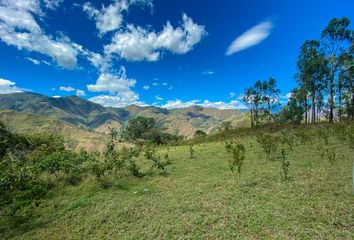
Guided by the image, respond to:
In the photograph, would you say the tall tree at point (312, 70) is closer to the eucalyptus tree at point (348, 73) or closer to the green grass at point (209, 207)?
the eucalyptus tree at point (348, 73)

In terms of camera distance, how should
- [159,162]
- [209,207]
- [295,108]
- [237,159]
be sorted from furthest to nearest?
[295,108]
[159,162]
[237,159]
[209,207]

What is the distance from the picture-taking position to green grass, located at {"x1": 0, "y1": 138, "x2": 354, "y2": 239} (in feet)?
18.8

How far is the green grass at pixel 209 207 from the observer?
5.74 m

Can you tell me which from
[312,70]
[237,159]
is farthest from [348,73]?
[237,159]

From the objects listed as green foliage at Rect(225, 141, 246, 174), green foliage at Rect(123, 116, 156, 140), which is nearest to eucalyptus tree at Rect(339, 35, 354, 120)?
green foliage at Rect(225, 141, 246, 174)

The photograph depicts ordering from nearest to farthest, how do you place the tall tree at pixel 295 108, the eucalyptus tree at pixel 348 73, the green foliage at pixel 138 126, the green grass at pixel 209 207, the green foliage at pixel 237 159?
the green grass at pixel 209 207, the green foliage at pixel 237 159, the eucalyptus tree at pixel 348 73, the tall tree at pixel 295 108, the green foliage at pixel 138 126

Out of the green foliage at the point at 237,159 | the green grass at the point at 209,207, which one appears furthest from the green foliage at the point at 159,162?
the green foliage at the point at 237,159

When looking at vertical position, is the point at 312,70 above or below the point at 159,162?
above

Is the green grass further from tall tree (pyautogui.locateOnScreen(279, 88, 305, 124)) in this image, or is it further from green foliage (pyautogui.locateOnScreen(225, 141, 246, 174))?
tall tree (pyautogui.locateOnScreen(279, 88, 305, 124))

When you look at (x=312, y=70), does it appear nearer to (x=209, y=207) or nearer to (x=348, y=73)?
(x=348, y=73)

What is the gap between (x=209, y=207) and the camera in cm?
717

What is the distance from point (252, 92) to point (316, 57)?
14.3 metres

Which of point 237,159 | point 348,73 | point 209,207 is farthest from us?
point 348,73

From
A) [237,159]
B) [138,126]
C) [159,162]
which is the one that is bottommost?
[159,162]
